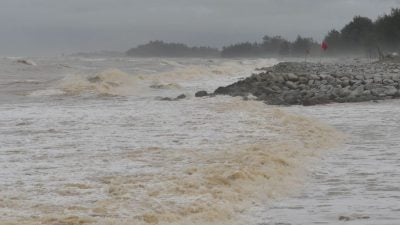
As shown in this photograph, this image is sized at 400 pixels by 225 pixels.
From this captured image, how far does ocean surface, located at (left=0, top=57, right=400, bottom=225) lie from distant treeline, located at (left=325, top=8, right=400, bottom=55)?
144 feet

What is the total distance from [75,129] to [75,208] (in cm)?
681

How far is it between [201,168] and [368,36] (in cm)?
8022

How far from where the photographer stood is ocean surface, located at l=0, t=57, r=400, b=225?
6242 mm

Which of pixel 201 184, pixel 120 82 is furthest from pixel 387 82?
pixel 120 82

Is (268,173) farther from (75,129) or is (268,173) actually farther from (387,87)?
(387,87)

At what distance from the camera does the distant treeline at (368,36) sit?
70500 millimetres

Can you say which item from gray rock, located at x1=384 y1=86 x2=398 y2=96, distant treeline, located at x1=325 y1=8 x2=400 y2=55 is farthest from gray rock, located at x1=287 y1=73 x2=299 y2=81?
distant treeline, located at x1=325 y1=8 x2=400 y2=55

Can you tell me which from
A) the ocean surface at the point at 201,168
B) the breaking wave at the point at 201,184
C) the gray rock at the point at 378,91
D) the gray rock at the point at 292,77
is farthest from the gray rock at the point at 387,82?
the breaking wave at the point at 201,184

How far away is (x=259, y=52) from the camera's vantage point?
18300 centimetres

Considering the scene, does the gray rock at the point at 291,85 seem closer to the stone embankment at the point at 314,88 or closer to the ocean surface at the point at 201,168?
the stone embankment at the point at 314,88

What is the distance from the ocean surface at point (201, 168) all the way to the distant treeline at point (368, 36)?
144 ft

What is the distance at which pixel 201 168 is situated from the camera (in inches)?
329

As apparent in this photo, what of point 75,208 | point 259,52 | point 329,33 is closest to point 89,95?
point 75,208

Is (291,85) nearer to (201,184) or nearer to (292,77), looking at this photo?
(292,77)
